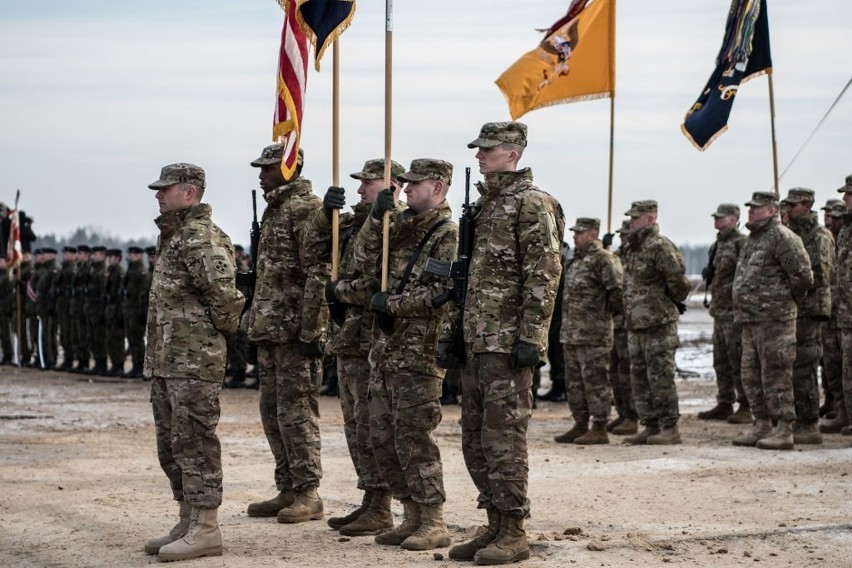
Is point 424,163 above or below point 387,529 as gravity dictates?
above

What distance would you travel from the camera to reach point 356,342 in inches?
356

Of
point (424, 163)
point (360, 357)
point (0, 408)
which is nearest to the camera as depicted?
point (424, 163)

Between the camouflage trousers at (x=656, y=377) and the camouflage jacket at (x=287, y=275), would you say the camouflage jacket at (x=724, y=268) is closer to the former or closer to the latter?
the camouflage trousers at (x=656, y=377)

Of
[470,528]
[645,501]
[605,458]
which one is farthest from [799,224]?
[470,528]

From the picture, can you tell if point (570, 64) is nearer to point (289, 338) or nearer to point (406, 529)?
point (289, 338)

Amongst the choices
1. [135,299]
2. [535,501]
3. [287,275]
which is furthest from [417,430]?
[135,299]

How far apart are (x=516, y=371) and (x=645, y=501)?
9.40 ft

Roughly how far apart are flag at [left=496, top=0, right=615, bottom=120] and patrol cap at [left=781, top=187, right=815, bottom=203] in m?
2.64

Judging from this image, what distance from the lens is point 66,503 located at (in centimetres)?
1024

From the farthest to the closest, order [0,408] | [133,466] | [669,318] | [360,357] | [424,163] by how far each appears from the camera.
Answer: [0,408], [669,318], [133,466], [360,357], [424,163]

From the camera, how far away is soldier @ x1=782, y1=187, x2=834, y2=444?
13594mm

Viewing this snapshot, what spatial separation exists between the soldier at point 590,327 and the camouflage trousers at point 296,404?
203 inches

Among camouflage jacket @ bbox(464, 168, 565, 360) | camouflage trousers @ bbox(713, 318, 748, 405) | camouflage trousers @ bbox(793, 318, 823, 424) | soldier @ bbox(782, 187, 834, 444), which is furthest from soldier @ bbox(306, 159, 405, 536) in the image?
camouflage trousers @ bbox(713, 318, 748, 405)

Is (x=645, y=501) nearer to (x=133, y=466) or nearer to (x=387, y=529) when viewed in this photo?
(x=387, y=529)
